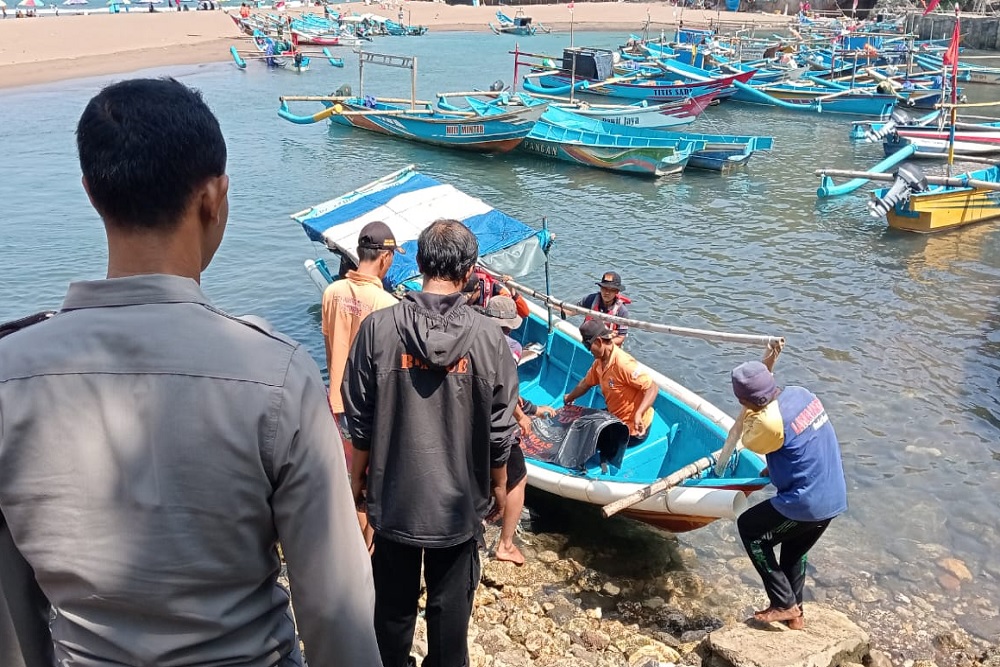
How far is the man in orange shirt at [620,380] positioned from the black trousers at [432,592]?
3314 mm

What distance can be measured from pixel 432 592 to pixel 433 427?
2.52 ft

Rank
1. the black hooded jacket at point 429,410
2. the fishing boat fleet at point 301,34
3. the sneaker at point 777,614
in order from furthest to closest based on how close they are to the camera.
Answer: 1. the fishing boat fleet at point 301,34
2. the sneaker at point 777,614
3. the black hooded jacket at point 429,410

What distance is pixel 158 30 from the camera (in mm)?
54531

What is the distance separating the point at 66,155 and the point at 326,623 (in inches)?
994

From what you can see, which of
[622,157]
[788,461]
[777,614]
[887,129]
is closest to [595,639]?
[777,614]

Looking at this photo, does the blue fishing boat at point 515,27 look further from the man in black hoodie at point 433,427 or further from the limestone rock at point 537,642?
the man in black hoodie at point 433,427

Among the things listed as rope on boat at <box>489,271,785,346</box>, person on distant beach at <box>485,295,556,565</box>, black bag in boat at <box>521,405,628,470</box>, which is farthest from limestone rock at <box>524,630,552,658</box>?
rope on boat at <box>489,271,785,346</box>

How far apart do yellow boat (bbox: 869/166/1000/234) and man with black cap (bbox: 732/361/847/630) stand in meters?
12.0

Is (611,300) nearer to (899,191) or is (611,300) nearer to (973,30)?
(899,191)

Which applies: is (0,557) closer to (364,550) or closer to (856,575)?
(364,550)

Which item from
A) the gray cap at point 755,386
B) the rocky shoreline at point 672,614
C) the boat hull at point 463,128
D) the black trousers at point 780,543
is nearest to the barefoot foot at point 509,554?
the rocky shoreline at point 672,614

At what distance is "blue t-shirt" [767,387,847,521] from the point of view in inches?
175

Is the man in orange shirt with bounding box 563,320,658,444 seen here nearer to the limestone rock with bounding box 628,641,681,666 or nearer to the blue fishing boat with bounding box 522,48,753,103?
the limestone rock with bounding box 628,641,681,666

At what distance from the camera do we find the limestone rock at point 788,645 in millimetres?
4535
